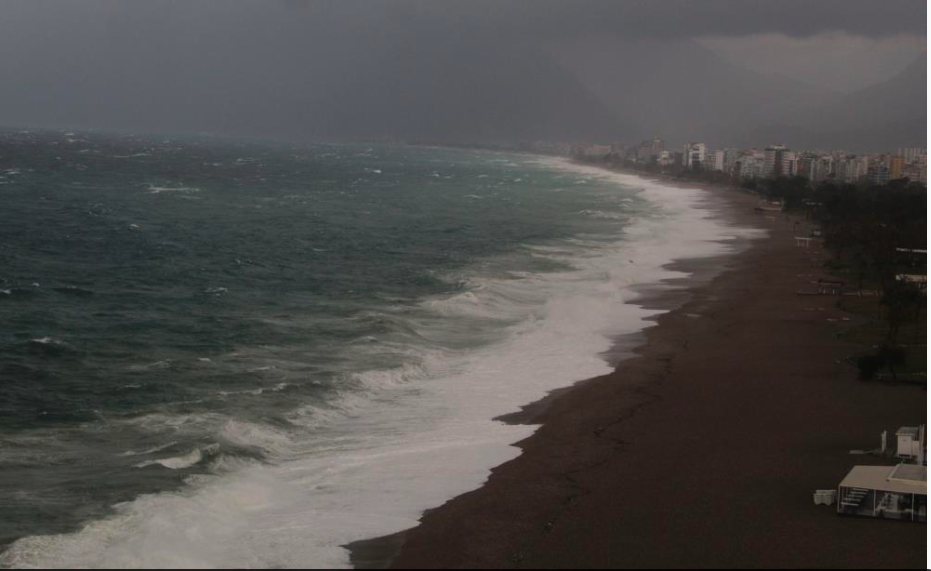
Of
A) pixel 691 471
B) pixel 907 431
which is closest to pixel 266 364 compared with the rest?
pixel 691 471

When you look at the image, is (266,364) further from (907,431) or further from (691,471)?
(907,431)

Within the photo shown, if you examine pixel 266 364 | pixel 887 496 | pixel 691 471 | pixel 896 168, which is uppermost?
pixel 896 168

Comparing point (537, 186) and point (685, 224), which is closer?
point (685, 224)

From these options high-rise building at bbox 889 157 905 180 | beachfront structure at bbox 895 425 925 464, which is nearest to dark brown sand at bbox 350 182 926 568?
beachfront structure at bbox 895 425 925 464

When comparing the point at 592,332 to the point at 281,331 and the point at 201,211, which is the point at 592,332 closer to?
the point at 281,331

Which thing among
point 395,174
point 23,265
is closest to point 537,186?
point 395,174

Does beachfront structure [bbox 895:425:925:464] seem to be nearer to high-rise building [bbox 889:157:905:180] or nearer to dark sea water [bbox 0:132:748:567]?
dark sea water [bbox 0:132:748:567]

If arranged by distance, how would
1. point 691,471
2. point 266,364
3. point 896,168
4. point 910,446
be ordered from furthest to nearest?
point 896,168
point 266,364
point 691,471
point 910,446
